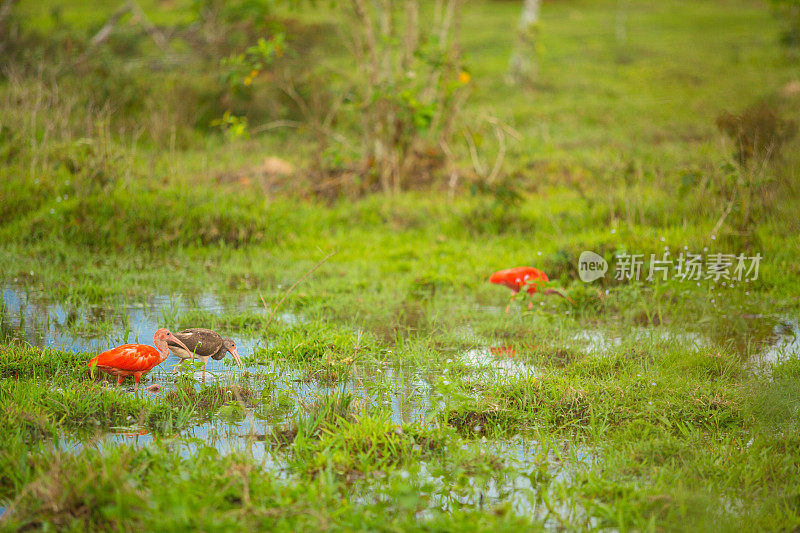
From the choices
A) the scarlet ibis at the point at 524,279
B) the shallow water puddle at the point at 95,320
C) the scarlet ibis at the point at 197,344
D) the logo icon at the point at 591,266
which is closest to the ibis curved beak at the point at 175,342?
the scarlet ibis at the point at 197,344

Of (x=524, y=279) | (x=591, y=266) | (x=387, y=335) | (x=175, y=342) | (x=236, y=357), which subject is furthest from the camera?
(x=591, y=266)

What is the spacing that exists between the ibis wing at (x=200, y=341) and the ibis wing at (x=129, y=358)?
30 centimetres

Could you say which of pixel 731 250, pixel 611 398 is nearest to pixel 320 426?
pixel 611 398

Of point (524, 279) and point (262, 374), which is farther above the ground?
point (524, 279)

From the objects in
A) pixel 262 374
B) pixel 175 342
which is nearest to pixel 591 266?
pixel 262 374

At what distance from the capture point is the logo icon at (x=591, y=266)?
6.99 m

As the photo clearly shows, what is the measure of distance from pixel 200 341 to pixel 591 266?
417 centimetres

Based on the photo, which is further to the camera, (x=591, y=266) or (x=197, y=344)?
(x=591, y=266)

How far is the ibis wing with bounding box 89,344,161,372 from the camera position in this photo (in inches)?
163

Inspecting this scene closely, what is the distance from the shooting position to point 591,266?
282 inches

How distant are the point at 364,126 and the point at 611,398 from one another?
7.33 meters

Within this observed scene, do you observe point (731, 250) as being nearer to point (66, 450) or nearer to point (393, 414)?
point (393, 414)

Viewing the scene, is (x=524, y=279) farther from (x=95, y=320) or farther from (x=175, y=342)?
(x=95, y=320)

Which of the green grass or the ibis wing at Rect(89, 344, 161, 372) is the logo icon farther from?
the ibis wing at Rect(89, 344, 161, 372)
